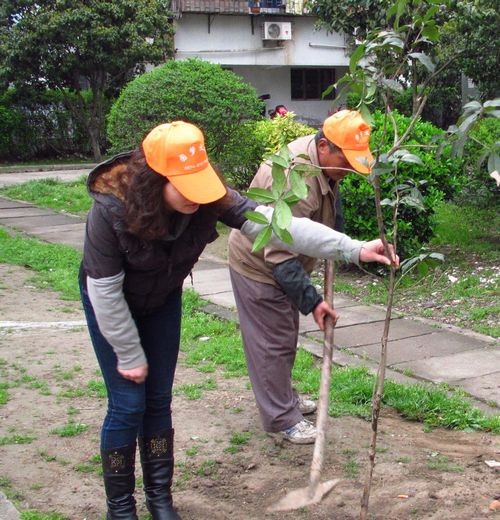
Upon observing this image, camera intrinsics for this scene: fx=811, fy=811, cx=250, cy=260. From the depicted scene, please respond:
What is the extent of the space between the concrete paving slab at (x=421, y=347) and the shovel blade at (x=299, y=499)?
1861 mm

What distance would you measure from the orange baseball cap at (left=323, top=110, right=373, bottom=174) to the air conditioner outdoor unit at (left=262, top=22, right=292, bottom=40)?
2309cm

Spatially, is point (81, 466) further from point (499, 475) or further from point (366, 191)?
point (366, 191)

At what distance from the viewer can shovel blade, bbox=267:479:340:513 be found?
3.56 meters

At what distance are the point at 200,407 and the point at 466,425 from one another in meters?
1.51

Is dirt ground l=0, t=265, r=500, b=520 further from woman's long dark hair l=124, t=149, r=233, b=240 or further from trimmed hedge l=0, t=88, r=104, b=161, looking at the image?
trimmed hedge l=0, t=88, r=104, b=161

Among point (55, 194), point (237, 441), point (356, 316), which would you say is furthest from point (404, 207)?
point (55, 194)

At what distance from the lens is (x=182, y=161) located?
112 inches

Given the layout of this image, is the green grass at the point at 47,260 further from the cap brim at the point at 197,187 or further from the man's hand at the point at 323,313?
the cap brim at the point at 197,187

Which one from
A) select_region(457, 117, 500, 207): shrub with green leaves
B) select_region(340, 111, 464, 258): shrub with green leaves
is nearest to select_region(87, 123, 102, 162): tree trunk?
select_region(457, 117, 500, 207): shrub with green leaves

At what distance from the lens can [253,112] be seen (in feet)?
34.6

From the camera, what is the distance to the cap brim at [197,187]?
2.84m

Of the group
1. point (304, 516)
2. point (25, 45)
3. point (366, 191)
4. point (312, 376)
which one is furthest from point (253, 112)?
point (25, 45)

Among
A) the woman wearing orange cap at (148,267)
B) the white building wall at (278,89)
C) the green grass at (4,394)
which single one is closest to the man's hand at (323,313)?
the woman wearing orange cap at (148,267)

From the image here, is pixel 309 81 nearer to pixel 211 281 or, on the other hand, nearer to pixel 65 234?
pixel 65 234
